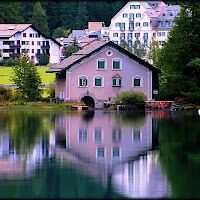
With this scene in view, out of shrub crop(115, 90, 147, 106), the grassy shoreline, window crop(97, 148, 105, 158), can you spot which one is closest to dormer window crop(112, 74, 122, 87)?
shrub crop(115, 90, 147, 106)

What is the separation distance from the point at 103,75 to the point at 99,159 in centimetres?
3498

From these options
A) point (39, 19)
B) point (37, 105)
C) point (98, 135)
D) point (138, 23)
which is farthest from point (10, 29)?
point (98, 135)

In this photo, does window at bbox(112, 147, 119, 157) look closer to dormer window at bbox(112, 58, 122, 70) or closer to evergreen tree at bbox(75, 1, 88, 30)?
dormer window at bbox(112, 58, 122, 70)

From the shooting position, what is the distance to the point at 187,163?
25047 mm

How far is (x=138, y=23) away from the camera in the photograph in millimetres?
139375

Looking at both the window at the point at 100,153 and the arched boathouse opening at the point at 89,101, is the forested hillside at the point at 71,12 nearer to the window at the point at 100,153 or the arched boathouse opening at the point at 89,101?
the arched boathouse opening at the point at 89,101

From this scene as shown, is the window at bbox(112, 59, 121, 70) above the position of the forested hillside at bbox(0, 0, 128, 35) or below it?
below

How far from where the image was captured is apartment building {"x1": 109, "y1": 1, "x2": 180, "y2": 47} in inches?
5433

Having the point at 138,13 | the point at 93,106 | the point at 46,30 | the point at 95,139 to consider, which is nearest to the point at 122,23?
the point at 138,13

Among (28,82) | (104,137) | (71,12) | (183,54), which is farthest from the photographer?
(71,12)

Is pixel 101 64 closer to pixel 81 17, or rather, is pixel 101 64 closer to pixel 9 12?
pixel 9 12

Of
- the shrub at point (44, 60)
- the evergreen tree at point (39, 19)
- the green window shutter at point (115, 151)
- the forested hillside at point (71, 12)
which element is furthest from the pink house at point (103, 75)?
the forested hillside at point (71, 12)

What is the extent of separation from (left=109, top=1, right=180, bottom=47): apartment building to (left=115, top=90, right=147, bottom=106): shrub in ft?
265

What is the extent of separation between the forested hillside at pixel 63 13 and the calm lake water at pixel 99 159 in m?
105
